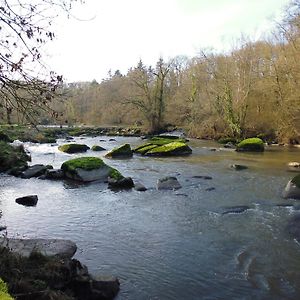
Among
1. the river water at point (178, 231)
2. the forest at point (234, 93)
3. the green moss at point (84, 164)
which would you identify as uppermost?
the forest at point (234, 93)

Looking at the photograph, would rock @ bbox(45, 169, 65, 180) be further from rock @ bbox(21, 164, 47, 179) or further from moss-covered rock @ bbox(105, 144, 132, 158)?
moss-covered rock @ bbox(105, 144, 132, 158)

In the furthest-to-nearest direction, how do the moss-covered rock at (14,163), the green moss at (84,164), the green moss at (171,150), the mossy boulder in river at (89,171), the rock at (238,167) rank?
the green moss at (171,150) → the rock at (238,167) → the moss-covered rock at (14,163) → the green moss at (84,164) → the mossy boulder in river at (89,171)

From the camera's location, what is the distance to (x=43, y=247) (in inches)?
285

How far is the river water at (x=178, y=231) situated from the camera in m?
6.95

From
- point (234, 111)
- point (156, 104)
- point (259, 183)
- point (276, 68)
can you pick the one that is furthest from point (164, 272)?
point (156, 104)

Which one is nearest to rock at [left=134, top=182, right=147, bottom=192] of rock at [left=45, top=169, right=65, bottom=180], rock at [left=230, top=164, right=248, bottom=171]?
rock at [left=45, top=169, right=65, bottom=180]

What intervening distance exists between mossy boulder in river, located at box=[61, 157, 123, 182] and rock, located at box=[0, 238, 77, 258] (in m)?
8.53

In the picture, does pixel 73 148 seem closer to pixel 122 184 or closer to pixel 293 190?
pixel 122 184

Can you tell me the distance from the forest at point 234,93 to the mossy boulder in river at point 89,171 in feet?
18.6

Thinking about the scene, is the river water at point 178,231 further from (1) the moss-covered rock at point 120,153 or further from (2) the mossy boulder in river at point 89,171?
(1) the moss-covered rock at point 120,153

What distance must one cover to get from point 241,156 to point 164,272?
1848cm

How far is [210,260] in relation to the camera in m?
7.92

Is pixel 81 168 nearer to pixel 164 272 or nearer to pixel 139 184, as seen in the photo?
pixel 139 184

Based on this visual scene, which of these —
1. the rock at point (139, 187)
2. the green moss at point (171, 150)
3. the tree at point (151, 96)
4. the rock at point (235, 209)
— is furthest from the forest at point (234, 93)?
the rock at point (235, 209)
